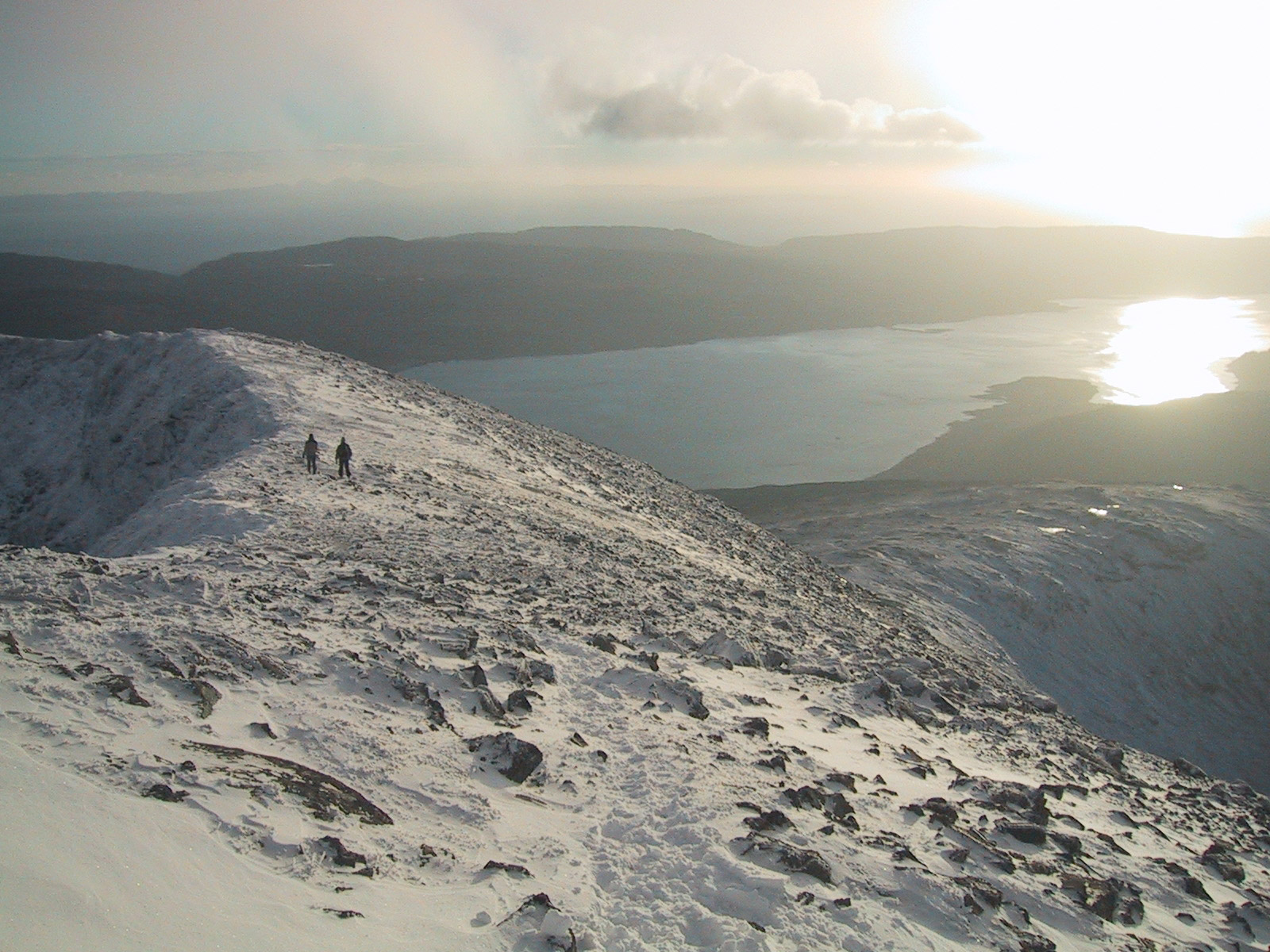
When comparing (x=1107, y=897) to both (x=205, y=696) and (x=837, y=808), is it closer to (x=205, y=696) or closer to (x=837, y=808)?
(x=837, y=808)

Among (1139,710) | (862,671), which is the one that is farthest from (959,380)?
(862,671)

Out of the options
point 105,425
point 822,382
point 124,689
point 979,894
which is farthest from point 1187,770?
point 822,382

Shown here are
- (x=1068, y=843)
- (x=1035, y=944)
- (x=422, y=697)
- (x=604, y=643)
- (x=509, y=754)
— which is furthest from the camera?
(x=604, y=643)

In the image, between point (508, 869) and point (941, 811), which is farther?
point (941, 811)

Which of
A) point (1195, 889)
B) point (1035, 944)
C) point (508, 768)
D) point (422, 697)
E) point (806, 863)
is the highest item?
point (422, 697)

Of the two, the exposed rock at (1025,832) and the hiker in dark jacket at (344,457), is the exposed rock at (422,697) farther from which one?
the hiker in dark jacket at (344,457)

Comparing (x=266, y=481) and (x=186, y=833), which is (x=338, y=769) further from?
(x=266, y=481)

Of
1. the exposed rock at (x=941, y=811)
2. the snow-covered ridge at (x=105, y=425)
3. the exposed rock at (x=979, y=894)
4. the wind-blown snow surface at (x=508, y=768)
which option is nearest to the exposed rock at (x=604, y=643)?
the wind-blown snow surface at (x=508, y=768)
